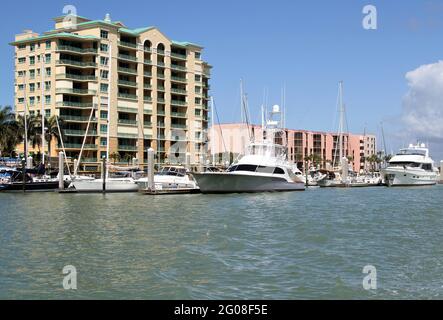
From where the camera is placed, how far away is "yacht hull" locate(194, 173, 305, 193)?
64938 millimetres

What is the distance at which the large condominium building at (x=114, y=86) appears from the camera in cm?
10469

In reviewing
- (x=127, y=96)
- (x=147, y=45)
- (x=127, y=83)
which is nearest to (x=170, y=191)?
(x=127, y=96)

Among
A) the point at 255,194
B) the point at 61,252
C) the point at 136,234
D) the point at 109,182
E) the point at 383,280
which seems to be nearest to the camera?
the point at 383,280

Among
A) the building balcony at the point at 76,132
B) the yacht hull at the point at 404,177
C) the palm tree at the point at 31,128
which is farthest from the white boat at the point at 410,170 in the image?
the palm tree at the point at 31,128

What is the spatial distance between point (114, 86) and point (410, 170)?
179 ft

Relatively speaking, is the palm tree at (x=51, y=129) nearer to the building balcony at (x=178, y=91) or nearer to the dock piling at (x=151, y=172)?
the building balcony at (x=178, y=91)

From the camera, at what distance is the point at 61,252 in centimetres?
2452

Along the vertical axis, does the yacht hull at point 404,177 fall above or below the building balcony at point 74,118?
below

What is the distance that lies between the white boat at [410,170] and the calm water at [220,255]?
67.3m

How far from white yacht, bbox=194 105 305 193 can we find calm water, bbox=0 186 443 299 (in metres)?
23.8

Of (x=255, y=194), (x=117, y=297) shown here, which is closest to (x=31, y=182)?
(x=255, y=194)

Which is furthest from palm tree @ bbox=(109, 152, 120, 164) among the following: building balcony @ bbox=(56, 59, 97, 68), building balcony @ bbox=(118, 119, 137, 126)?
building balcony @ bbox=(56, 59, 97, 68)
